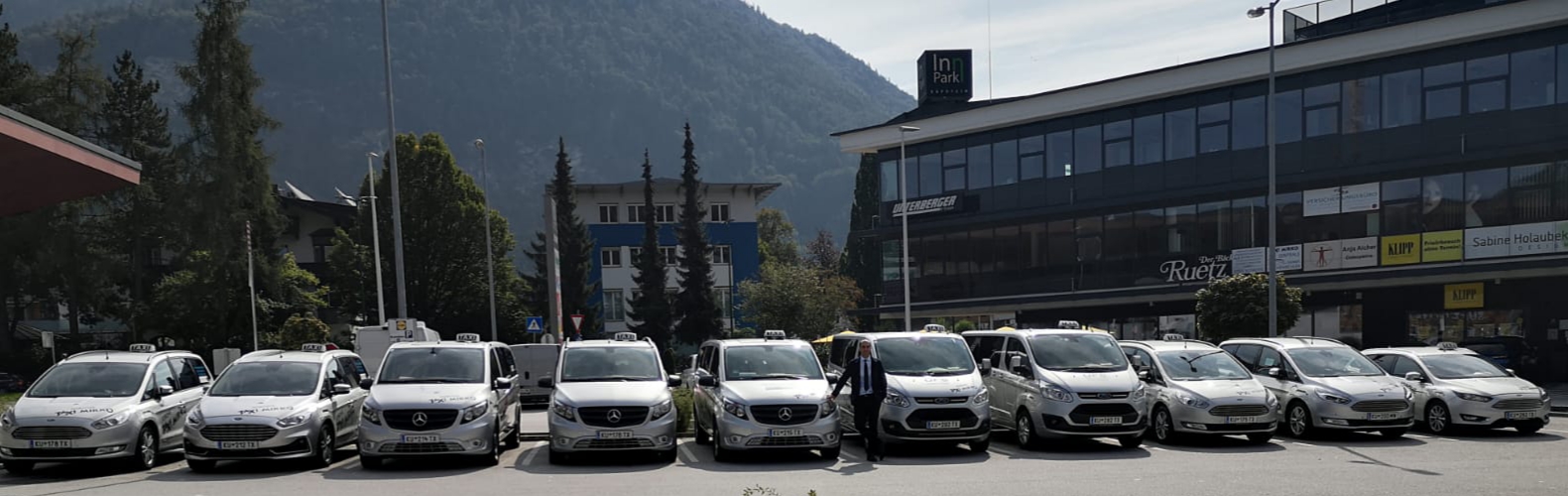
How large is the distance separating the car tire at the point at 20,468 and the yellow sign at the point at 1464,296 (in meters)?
33.0

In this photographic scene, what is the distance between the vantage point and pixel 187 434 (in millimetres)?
14758

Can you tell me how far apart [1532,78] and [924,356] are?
2237 cm

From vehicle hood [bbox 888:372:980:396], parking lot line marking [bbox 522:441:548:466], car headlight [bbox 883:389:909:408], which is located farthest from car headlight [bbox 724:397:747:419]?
parking lot line marking [bbox 522:441:548:466]

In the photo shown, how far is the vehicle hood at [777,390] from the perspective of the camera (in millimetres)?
15430

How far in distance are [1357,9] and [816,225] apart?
138942mm

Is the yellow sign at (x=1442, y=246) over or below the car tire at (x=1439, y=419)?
over

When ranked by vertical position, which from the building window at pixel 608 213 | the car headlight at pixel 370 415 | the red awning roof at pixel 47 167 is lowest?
the car headlight at pixel 370 415

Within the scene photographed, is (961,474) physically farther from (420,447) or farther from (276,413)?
(276,413)

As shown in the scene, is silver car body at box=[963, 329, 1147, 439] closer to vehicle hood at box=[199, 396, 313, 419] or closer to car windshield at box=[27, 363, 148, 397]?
vehicle hood at box=[199, 396, 313, 419]

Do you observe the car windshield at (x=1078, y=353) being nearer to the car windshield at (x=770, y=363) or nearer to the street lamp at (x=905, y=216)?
the car windshield at (x=770, y=363)

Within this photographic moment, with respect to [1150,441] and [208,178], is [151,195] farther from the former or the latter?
[1150,441]

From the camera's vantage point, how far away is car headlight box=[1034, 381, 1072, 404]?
54.0 ft

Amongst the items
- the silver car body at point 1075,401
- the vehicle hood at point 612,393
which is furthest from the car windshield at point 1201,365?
the vehicle hood at point 612,393

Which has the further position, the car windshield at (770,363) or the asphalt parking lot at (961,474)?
the car windshield at (770,363)
